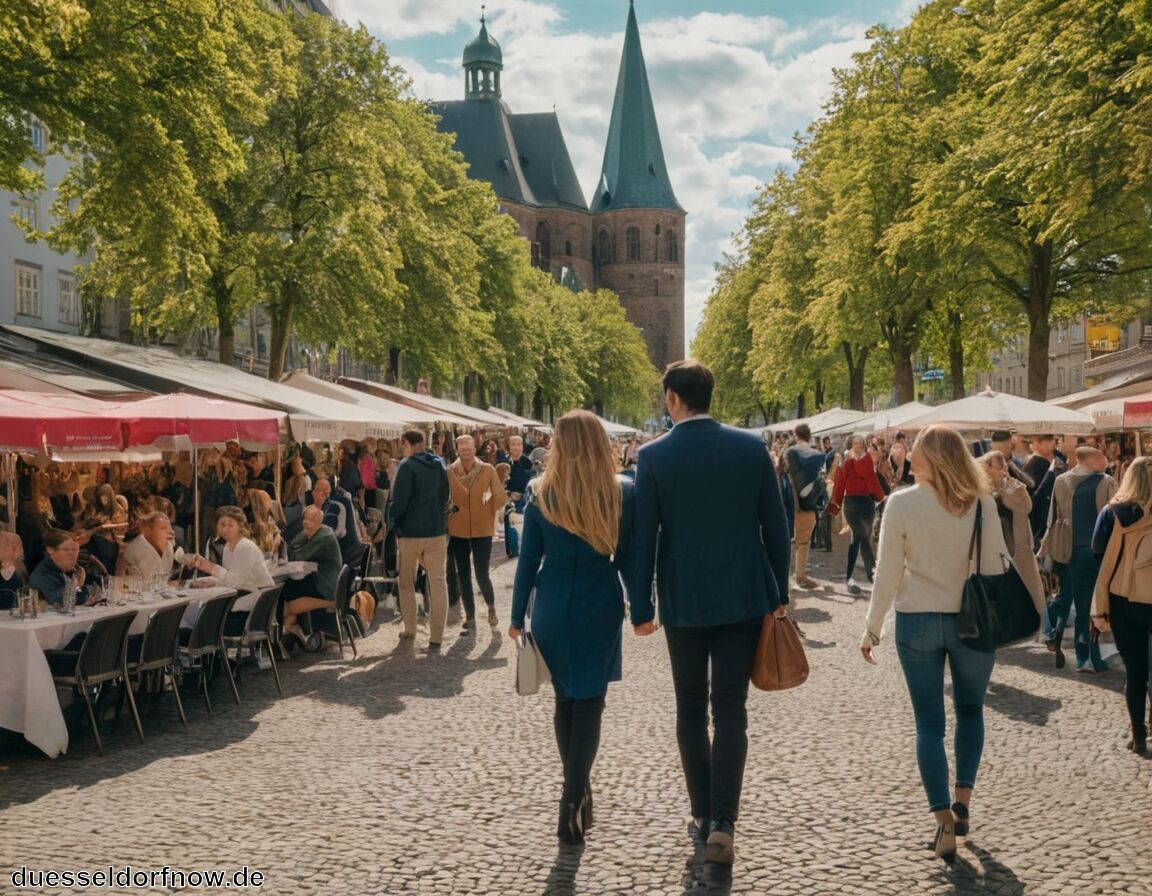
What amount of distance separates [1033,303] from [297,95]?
52.2ft

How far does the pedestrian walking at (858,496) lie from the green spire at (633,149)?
10508 cm

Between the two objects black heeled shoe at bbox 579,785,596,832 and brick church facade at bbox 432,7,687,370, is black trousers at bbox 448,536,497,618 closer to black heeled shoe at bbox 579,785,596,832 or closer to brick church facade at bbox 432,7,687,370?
black heeled shoe at bbox 579,785,596,832

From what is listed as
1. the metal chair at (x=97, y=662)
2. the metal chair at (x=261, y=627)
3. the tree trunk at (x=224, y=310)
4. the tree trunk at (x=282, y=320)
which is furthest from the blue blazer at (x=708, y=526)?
the tree trunk at (x=282, y=320)

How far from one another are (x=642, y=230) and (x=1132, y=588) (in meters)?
119

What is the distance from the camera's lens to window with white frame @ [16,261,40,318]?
119 ft

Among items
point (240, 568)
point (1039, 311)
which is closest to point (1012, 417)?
point (1039, 311)

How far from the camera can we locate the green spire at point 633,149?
116312 millimetres

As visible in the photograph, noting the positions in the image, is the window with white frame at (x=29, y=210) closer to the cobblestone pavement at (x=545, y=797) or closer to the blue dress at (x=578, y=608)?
the cobblestone pavement at (x=545, y=797)

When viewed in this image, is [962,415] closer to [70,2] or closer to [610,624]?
[70,2]

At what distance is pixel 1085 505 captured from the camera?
33.3ft

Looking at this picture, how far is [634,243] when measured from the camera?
411 feet

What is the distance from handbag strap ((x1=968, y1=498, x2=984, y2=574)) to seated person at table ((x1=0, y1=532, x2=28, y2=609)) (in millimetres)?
6457

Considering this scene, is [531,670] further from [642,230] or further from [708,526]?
[642,230]
